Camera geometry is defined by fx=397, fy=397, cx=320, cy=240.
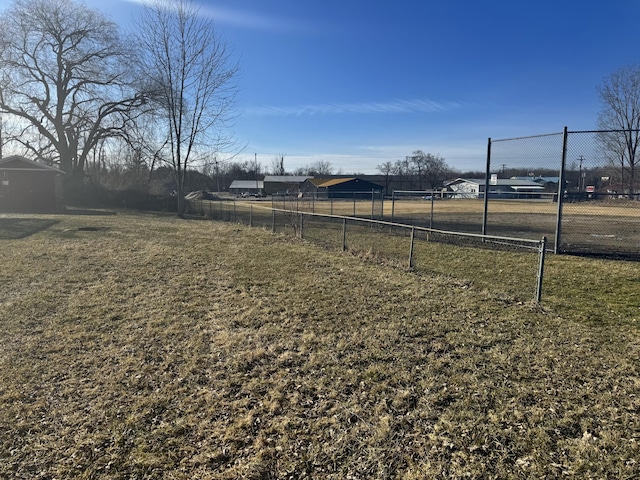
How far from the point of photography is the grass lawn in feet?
8.25

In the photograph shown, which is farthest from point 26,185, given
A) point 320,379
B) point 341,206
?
point 320,379

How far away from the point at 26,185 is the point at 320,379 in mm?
30910

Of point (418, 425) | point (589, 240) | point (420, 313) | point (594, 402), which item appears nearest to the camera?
point (418, 425)

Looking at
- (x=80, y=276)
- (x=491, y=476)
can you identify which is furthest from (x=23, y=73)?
(x=491, y=476)

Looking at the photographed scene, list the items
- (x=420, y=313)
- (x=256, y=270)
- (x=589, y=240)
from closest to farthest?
1. (x=420, y=313)
2. (x=256, y=270)
3. (x=589, y=240)

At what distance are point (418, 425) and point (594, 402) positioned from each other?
1422 millimetres

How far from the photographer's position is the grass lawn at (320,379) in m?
2.52

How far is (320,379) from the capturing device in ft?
11.6

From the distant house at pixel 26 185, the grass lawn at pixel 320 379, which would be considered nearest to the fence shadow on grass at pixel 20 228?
the grass lawn at pixel 320 379

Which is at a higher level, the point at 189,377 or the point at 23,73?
the point at 23,73

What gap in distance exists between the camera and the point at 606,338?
428cm

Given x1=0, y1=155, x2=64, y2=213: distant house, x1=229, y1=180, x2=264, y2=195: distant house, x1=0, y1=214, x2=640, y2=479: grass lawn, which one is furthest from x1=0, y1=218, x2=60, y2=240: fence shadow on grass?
x1=229, y1=180, x2=264, y2=195: distant house

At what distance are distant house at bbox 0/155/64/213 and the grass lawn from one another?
24.7 meters

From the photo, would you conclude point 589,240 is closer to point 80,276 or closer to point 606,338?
point 606,338
